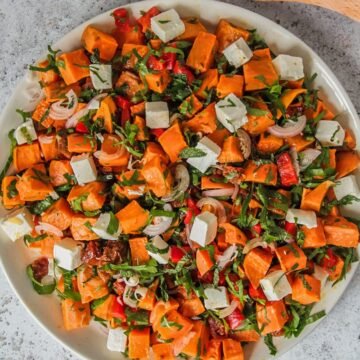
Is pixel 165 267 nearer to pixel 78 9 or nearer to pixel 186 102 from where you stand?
pixel 186 102

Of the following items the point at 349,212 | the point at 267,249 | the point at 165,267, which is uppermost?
the point at 349,212

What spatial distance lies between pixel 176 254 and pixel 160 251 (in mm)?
92

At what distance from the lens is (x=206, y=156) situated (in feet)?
9.03

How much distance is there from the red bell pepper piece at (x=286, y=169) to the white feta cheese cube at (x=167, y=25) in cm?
75

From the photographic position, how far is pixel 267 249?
2885 millimetres

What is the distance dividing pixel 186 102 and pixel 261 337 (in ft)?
4.18

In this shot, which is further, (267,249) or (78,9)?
(78,9)

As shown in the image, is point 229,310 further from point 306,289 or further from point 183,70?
point 183,70

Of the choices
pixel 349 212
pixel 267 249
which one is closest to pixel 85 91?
pixel 267 249

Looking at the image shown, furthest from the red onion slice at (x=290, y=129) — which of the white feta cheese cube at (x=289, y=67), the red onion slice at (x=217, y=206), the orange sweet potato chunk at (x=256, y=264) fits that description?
the orange sweet potato chunk at (x=256, y=264)

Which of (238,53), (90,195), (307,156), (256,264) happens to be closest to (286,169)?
(307,156)

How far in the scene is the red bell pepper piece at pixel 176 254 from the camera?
2910 millimetres

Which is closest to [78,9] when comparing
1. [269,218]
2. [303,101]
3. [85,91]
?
[85,91]

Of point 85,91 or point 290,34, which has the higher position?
point 290,34
